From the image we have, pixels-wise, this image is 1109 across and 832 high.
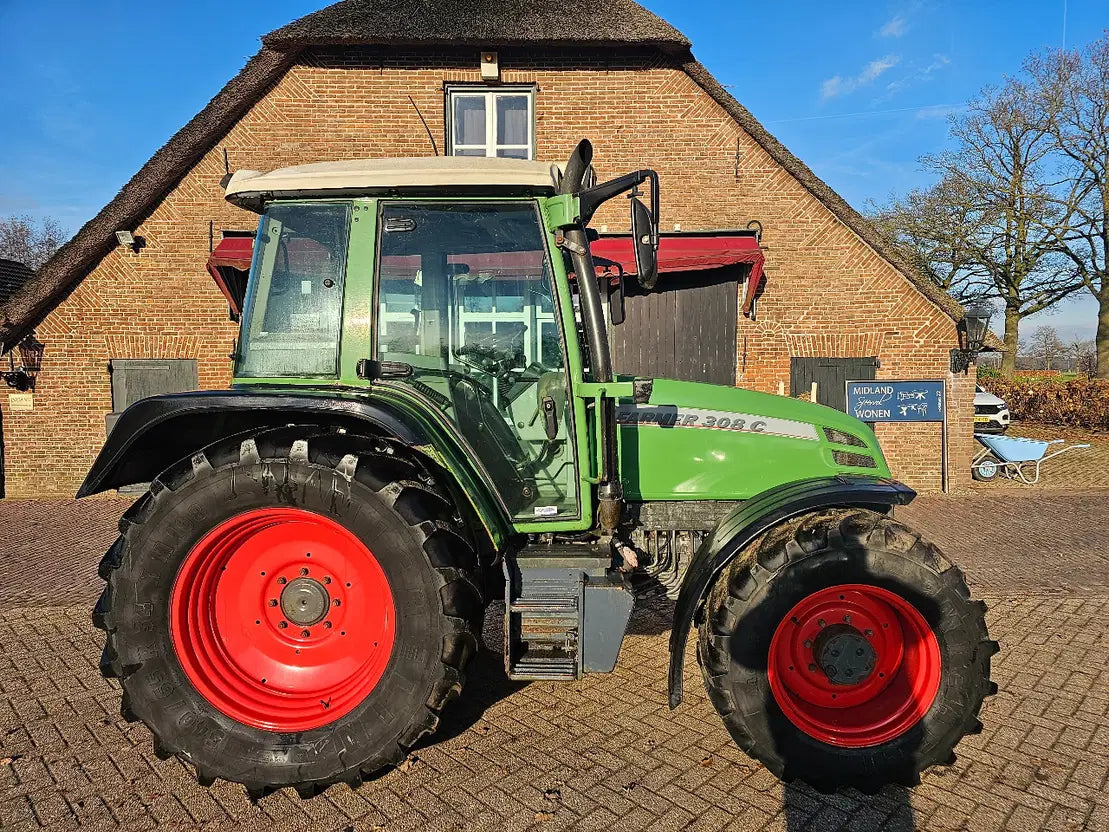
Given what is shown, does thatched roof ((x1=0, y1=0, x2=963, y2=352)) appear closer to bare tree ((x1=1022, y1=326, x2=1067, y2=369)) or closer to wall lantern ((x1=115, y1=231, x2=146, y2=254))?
wall lantern ((x1=115, y1=231, x2=146, y2=254))

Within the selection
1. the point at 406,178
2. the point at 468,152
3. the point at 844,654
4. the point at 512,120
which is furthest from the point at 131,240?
the point at 844,654

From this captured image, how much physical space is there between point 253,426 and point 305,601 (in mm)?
844

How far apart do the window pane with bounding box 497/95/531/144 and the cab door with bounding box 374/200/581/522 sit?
7736 millimetres

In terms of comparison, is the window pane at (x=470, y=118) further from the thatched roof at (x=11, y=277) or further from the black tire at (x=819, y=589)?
the black tire at (x=819, y=589)

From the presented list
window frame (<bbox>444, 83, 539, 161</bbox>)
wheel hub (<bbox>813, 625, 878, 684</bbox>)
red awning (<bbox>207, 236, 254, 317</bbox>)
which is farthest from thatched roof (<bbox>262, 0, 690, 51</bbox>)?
wheel hub (<bbox>813, 625, 878, 684</bbox>)

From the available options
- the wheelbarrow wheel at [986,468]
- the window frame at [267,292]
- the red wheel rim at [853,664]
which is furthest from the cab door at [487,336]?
the wheelbarrow wheel at [986,468]

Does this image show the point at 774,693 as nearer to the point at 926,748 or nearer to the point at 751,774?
the point at 751,774

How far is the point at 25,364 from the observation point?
31.1ft

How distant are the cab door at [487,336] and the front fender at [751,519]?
1.96 ft

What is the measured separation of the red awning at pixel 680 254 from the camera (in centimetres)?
887

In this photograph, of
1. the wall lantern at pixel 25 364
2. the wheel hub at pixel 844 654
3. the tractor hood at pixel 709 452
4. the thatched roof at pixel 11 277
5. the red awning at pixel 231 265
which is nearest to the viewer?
the wheel hub at pixel 844 654

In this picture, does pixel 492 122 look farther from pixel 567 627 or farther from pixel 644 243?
pixel 567 627

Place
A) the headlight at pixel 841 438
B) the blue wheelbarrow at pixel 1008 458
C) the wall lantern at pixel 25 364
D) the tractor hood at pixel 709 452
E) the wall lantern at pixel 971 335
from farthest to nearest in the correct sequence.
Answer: the blue wheelbarrow at pixel 1008 458, the wall lantern at pixel 25 364, the wall lantern at pixel 971 335, the headlight at pixel 841 438, the tractor hood at pixel 709 452

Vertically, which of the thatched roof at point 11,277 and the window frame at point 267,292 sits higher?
the thatched roof at point 11,277
